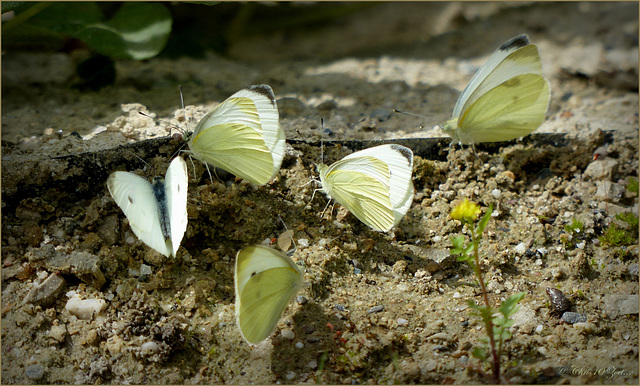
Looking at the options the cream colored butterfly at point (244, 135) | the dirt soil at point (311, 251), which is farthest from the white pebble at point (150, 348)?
the cream colored butterfly at point (244, 135)

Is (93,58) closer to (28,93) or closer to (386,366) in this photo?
(28,93)

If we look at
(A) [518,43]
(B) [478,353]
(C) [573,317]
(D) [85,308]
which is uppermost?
(A) [518,43]

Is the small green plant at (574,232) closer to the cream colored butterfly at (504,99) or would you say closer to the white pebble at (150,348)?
the cream colored butterfly at (504,99)

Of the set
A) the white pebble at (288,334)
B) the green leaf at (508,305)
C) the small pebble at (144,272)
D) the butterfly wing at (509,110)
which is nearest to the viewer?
the green leaf at (508,305)

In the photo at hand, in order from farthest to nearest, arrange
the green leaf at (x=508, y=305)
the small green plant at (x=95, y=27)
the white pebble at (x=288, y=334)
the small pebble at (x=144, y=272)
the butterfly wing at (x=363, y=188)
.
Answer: the small green plant at (x=95, y=27)
the butterfly wing at (x=363, y=188)
the small pebble at (x=144, y=272)
the white pebble at (x=288, y=334)
the green leaf at (x=508, y=305)

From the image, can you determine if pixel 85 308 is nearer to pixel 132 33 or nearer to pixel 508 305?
pixel 508 305

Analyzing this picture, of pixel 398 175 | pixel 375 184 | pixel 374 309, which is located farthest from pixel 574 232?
pixel 374 309

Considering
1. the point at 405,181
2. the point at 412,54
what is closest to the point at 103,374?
the point at 405,181
